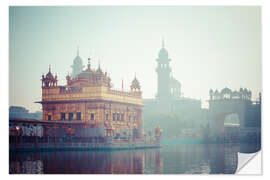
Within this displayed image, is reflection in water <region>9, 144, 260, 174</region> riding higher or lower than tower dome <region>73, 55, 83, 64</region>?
lower

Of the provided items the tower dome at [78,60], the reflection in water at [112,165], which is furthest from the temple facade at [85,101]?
the reflection in water at [112,165]

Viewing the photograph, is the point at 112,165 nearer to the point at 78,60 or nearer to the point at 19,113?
the point at 19,113

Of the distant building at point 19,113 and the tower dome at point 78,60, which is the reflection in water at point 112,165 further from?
the tower dome at point 78,60

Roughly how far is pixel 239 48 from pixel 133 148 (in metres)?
13.3

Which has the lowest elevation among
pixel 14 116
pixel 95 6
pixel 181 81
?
pixel 14 116

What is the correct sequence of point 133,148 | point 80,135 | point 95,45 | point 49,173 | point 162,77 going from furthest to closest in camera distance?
1. point 162,77
2. point 133,148
3. point 80,135
4. point 95,45
5. point 49,173

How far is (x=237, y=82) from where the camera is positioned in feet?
78.0

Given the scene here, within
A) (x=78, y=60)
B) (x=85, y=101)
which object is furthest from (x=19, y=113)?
(x=85, y=101)

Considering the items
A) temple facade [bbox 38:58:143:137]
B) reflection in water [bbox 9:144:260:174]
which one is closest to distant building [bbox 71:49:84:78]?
temple facade [bbox 38:58:143:137]

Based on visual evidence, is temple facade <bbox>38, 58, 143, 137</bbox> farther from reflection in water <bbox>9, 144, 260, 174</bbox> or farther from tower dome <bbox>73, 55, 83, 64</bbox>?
reflection in water <bbox>9, 144, 260, 174</bbox>

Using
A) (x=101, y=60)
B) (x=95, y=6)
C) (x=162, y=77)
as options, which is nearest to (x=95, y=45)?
(x=101, y=60)

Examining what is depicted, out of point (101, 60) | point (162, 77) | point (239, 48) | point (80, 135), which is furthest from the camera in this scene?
point (162, 77)

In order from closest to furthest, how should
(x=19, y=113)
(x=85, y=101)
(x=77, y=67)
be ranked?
1. (x=19, y=113)
2. (x=77, y=67)
3. (x=85, y=101)
